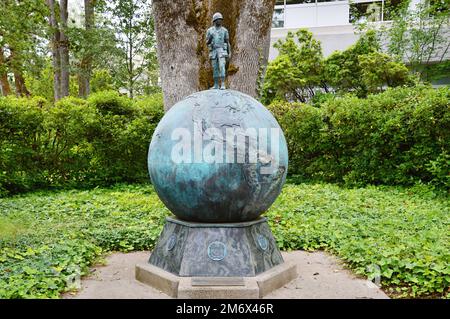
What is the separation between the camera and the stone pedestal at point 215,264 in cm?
378

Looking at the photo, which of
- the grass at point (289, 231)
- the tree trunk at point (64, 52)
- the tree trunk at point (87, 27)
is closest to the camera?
the grass at point (289, 231)

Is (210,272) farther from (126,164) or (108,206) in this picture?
(126,164)

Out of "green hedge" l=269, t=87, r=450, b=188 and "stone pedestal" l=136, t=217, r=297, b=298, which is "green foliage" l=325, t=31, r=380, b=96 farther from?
"stone pedestal" l=136, t=217, r=297, b=298

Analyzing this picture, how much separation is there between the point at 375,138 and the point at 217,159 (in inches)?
262

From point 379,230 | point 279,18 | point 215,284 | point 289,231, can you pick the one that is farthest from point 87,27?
point 215,284

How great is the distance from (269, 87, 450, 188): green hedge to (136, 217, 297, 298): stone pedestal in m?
5.62

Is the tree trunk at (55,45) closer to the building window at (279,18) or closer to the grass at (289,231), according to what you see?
the grass at (289,231)

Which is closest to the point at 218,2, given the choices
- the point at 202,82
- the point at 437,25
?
the point at 202,82

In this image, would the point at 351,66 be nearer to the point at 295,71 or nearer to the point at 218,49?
→ the point at 295,71

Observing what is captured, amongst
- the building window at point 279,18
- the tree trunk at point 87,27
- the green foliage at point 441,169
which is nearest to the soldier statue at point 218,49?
the green foliage at point 441,169

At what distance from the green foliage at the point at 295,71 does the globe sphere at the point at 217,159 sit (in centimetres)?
1290

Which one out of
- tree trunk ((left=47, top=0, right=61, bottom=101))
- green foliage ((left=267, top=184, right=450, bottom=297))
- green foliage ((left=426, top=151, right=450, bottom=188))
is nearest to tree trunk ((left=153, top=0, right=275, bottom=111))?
green foliage ((left=267, top=184, right=450, bottom=297))

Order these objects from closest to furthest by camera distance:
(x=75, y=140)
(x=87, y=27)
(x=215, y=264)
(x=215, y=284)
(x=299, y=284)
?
(x=215, y=284), (x=215, y=264), (x=299, y=284), (x=75, y=140), (x=87, y=27)

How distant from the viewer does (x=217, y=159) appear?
12.5 ft
